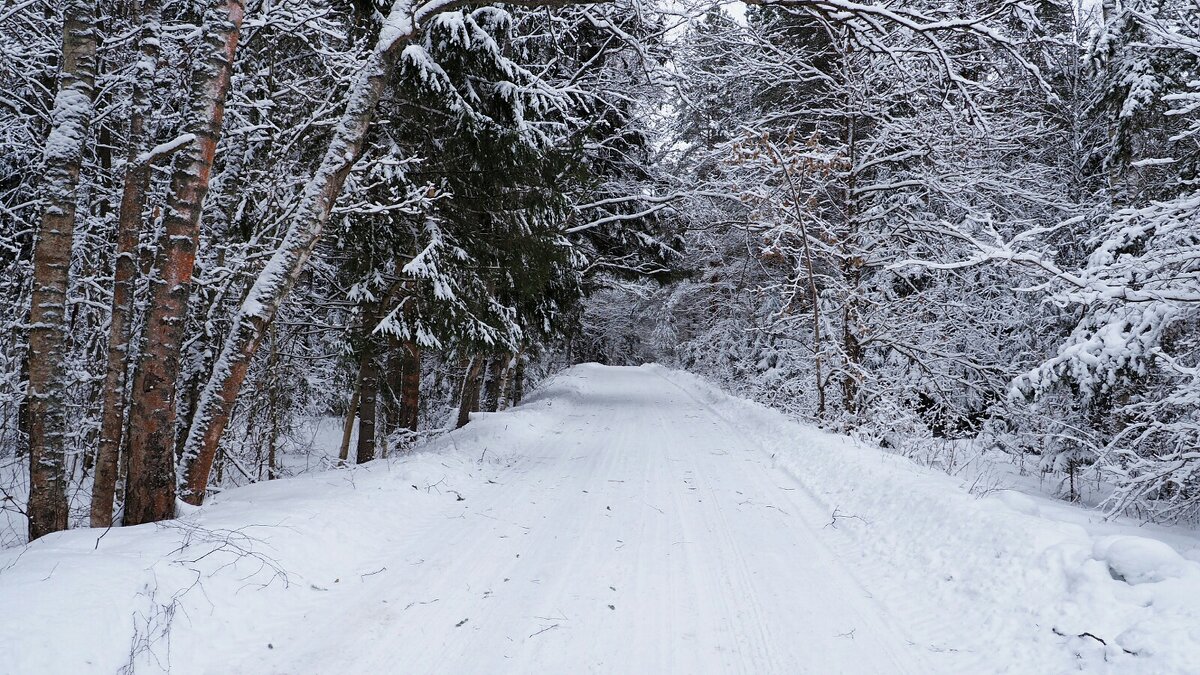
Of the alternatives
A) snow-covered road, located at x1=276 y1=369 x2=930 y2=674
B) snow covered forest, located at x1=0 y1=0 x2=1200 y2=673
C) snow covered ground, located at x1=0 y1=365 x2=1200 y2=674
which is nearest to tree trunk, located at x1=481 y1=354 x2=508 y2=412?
snow covered forest, located at x1=0 y1=0 x2=1200 y2=673

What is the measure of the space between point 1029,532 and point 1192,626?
45.3 inches

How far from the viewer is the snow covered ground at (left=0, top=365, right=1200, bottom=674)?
2.78 meters

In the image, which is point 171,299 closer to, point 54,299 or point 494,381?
point 54,299

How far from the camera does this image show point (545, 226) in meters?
10.2

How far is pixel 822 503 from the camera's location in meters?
6.09

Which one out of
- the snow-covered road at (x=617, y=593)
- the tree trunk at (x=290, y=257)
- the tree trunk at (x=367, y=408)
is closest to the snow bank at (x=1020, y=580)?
the snow-covered road at (x=617, y=593)

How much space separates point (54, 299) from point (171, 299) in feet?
2.81

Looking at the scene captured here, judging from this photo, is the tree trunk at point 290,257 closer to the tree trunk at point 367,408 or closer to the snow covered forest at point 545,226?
the snow covered forest at point 545,226


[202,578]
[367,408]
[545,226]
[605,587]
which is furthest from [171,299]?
[545,226]

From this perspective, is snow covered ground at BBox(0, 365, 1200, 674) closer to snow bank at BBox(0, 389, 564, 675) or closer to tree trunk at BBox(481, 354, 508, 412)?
snow bank at BBox(0, 389, 564, 675)

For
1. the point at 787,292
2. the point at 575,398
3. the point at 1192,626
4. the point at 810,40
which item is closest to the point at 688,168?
the point at 810,40

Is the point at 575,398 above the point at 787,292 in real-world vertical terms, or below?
below

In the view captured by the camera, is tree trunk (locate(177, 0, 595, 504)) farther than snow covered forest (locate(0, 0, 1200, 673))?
Yes

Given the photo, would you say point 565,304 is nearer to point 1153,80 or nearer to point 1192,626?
point 1153,80
